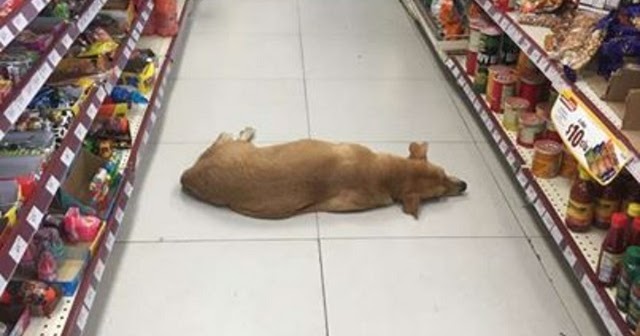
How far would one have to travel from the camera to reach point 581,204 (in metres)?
2.31

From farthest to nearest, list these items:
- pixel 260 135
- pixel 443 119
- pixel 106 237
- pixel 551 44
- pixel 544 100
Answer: pixel 443 119 < pixel 260 135 < pixel 544 100 < pixel 551 44 < pixel 106 237

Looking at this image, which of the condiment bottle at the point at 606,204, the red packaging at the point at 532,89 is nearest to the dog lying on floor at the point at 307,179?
the red packaging at the point at 532,89

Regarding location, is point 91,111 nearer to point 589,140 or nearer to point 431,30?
point 589,140

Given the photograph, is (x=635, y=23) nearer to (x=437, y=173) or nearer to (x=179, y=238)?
(x=437, y=173)

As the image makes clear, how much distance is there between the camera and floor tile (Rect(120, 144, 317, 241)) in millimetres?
2658

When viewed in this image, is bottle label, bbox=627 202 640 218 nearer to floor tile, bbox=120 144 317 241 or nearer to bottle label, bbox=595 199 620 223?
bottle label, bbox=595 199 620 223

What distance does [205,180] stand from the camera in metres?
2.76

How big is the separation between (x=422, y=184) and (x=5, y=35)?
166cm

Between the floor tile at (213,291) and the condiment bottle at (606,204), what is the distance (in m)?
0.94

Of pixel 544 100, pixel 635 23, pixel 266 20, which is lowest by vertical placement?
pixel 266 20

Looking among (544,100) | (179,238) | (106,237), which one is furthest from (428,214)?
(106,237)

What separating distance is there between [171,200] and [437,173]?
1051 millimetres

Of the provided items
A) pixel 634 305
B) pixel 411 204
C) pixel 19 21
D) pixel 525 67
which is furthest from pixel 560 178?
pixel 19 21

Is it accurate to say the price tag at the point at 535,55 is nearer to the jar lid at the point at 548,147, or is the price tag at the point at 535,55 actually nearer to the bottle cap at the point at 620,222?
the jar lid at the point at 548,147
